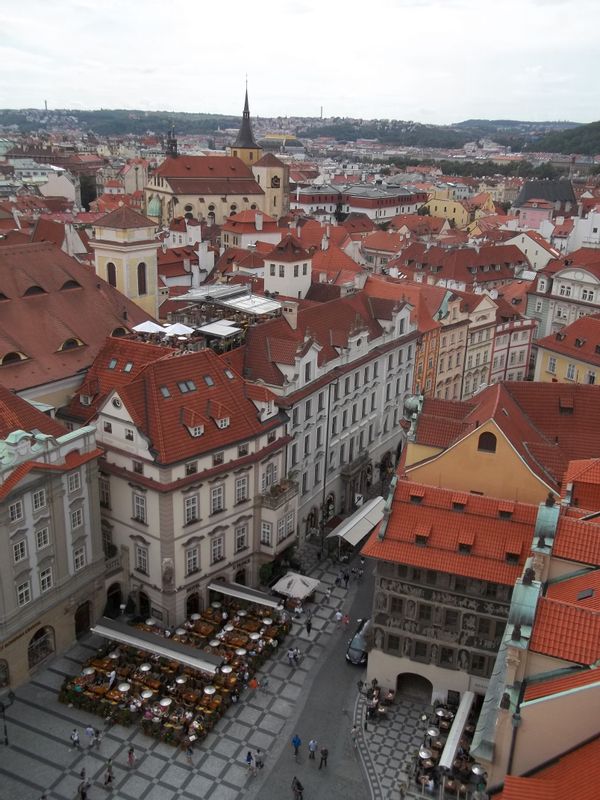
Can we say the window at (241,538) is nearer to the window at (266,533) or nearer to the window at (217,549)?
the window at (266,533)

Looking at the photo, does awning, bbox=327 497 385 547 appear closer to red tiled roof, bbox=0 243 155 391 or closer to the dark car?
the dark car

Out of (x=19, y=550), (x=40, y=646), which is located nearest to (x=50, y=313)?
(x=19, y=550)

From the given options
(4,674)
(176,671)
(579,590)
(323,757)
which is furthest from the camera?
(176,671)

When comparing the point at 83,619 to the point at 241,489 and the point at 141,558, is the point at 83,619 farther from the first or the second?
the point at 241,489

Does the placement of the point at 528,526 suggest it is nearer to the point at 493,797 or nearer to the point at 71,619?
the point at 493,797

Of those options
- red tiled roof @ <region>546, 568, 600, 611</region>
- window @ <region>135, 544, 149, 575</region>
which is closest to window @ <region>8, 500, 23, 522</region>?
window @ <region>135, 544, 149, 575</region>

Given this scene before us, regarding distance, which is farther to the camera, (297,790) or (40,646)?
(40,646)
